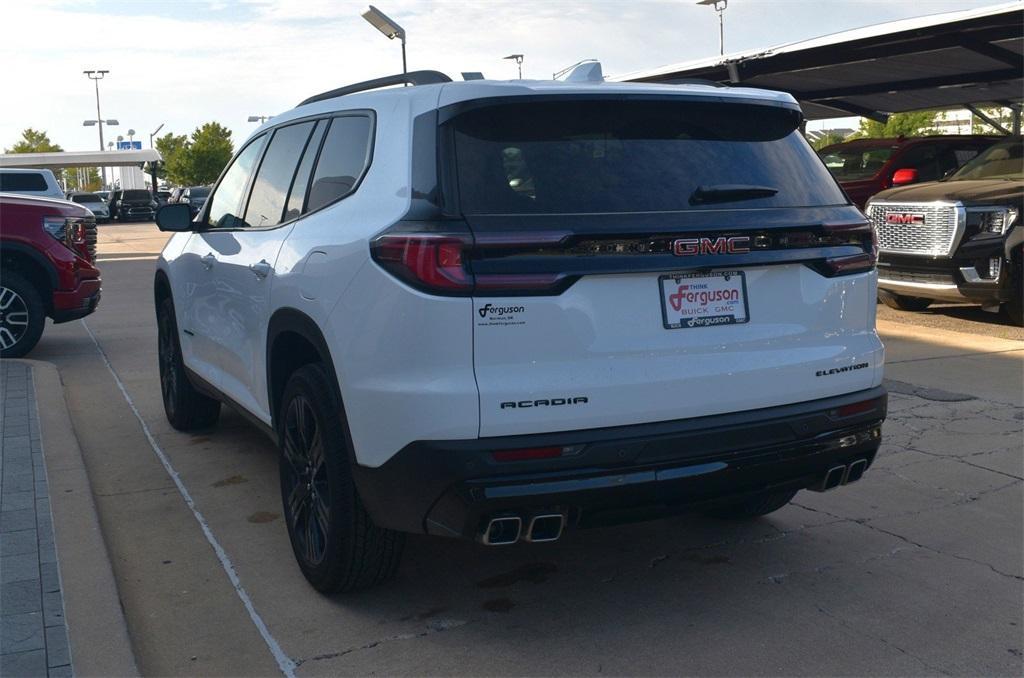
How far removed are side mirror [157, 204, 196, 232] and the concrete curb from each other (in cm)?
132

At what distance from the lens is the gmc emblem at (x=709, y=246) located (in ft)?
11.4

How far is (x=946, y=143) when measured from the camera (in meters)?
15.7

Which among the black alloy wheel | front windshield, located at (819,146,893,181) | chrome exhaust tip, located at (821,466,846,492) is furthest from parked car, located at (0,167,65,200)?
chrome exhaust tip, located at (821,466,846,492)

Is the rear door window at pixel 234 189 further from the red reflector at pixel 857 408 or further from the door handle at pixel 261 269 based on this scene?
the red reflector at pixel 857 408

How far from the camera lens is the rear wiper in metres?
3.59

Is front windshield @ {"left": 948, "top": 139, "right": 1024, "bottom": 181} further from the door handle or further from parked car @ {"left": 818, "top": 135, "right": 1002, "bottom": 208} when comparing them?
the door handle

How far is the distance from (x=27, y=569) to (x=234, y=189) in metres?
2.17

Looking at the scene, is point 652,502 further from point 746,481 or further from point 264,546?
point 264,546

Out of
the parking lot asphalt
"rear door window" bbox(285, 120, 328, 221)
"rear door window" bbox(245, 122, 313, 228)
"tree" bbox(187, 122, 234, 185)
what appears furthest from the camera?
"tree" bbox(187, 122, 234, 185)

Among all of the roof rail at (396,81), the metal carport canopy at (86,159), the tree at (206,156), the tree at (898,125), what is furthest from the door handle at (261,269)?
the tree at (206,156)

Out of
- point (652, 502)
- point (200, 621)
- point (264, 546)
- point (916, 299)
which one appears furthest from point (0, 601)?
point (916, 299)

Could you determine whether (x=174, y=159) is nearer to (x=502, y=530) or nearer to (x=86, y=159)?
(x=86, y=159)

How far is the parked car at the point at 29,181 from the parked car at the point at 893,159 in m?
16.1

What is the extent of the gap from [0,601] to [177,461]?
7.73 feet
